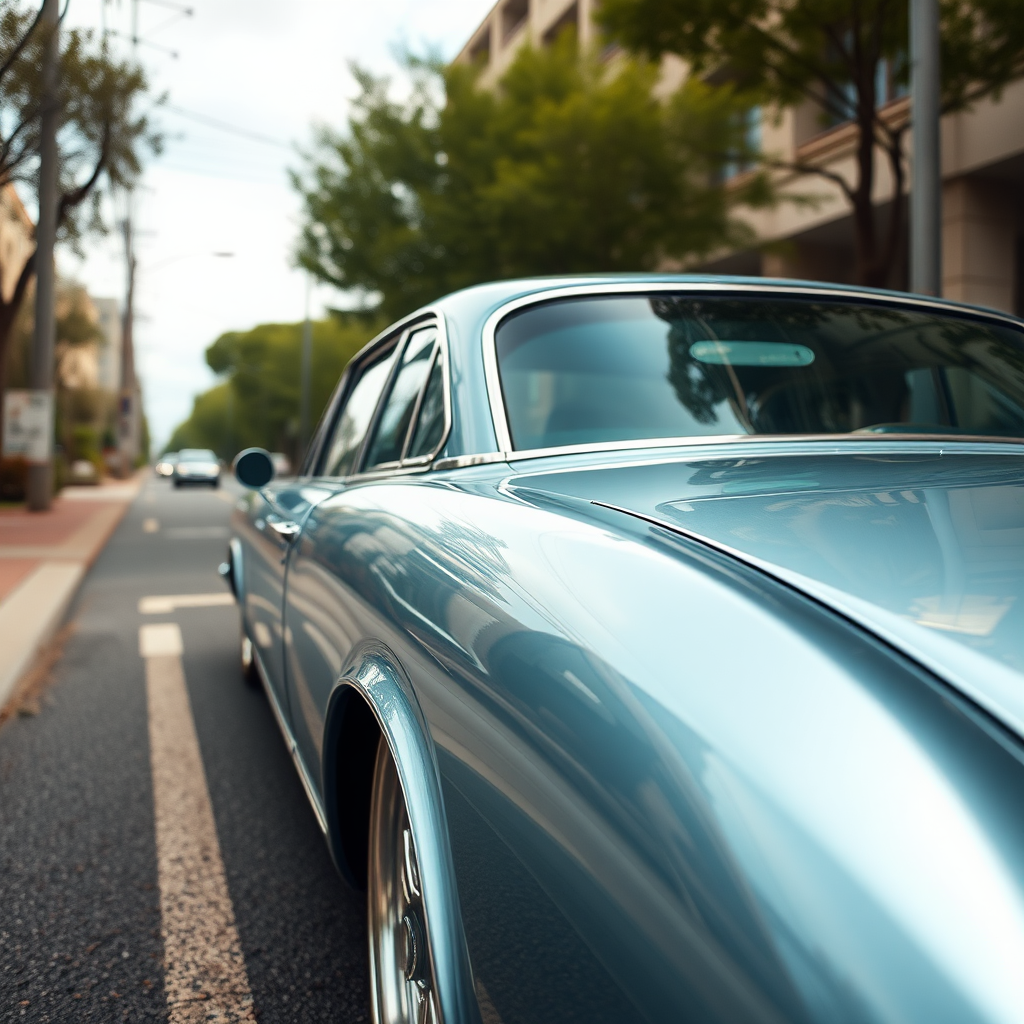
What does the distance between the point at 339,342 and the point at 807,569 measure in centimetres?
4934

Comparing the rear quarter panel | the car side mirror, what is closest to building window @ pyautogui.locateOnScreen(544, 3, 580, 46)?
the car side mirror

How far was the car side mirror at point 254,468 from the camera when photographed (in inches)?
158

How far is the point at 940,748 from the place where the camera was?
78 centimetres

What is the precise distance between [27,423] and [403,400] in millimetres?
13680

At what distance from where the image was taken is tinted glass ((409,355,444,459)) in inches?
88.4

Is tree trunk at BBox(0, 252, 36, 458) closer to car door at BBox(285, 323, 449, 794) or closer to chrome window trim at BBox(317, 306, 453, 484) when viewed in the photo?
chrome window trim at BBox(317, 306, 453, 484)

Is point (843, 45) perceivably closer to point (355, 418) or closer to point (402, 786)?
point (355, 418)

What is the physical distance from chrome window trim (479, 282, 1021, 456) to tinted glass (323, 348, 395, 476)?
0.74 meters

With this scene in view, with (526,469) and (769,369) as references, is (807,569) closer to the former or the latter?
(526,469)

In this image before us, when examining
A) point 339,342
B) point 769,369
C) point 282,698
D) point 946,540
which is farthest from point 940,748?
point 339,342

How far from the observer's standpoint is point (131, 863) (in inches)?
113

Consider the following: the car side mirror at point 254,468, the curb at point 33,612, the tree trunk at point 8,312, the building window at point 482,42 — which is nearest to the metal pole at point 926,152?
the car side mirror at point 254,468

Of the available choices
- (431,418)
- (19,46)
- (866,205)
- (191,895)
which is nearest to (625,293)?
(431,418)

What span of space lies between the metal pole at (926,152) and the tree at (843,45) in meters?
3.28
